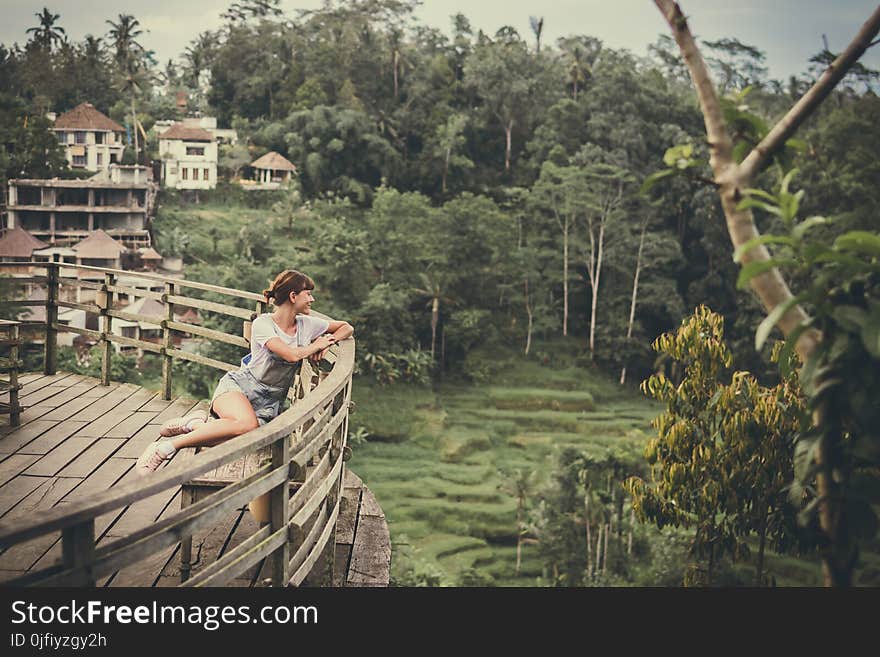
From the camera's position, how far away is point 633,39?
28.7 meters

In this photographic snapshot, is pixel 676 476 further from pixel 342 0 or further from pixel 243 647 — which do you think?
pixel 342 0

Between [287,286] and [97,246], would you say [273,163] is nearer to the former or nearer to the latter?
[97,246]

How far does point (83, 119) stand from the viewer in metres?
15.7

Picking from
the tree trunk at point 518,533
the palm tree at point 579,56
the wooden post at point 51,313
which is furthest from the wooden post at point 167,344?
the palm tree at point 579,56

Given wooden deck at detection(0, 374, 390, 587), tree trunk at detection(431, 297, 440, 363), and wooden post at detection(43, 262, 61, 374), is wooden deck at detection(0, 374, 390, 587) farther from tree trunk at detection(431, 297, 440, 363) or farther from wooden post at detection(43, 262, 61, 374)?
tree trunk at detection(431, 297, 440, 363)

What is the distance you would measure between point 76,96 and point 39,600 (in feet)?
49.6

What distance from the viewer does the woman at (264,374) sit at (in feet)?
8.86

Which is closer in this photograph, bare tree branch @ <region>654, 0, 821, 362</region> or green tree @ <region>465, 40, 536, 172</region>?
bare tree branch @ <region>654, 0, 821, 362</region>

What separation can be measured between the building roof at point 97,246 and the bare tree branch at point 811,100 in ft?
50.9

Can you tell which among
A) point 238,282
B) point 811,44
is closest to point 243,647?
point 811,44

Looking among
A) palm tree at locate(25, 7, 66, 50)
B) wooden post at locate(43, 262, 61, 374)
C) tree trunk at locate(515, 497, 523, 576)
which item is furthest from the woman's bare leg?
tree trunk at locate(515, 497, 523, 576)

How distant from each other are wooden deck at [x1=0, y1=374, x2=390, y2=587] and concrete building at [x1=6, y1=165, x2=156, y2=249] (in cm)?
1158

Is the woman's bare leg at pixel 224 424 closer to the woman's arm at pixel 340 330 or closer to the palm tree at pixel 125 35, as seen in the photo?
the woman's arm at pixel 340 330

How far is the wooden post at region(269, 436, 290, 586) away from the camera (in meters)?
2.10
